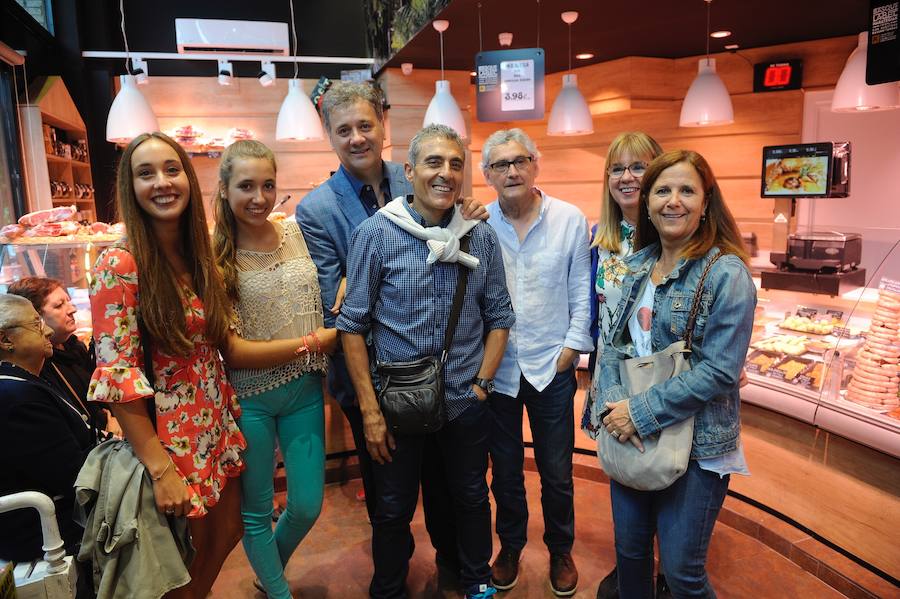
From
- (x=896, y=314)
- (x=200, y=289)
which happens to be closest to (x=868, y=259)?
(x=896, y=314)

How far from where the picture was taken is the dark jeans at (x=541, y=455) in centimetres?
228

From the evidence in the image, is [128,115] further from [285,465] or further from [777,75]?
[777,75]

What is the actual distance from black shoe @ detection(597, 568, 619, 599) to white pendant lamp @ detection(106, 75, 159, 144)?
377cm

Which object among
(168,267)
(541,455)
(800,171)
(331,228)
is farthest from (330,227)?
(800,171)

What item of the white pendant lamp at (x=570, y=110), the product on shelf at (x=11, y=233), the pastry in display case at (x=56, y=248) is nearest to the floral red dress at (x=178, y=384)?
the pastry in display case at (x=56, y=248)

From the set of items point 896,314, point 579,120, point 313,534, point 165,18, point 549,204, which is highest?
point 165,18

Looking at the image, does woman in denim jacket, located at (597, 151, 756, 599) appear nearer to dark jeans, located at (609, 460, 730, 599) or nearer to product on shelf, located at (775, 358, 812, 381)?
dark jeans, located at (609, 460, 730, 599)

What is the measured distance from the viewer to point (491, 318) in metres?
2.07

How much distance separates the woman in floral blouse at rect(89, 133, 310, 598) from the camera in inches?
58.8

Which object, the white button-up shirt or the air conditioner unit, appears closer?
the white button-up shirt

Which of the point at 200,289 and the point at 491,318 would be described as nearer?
the point at 200,289

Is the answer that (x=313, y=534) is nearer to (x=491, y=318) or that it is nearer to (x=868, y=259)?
(x=491, y=318)

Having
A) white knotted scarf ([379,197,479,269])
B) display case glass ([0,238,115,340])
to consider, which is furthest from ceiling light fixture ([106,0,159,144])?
white knotted scarf ([379,197,479,269])

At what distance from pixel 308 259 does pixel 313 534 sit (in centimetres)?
153
